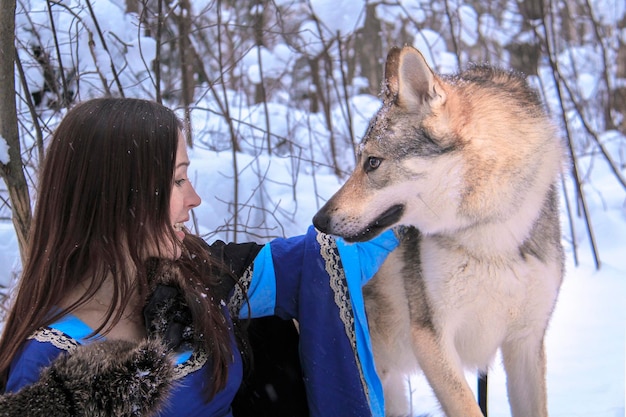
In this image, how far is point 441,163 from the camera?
6.83 feet

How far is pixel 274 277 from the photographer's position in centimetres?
222

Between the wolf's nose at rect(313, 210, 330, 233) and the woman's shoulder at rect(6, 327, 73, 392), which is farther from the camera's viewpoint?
the wolf's nose at rect(313, 210, 330, 233)

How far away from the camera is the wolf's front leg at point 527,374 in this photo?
2.38 meters

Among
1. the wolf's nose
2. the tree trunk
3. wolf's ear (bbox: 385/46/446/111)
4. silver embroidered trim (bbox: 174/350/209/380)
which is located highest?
the tree trunk

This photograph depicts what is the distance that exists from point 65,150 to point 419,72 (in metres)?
1.16

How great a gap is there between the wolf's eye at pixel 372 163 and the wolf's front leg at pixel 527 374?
923 millimetres

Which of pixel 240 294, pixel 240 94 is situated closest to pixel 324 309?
pixel 240 294

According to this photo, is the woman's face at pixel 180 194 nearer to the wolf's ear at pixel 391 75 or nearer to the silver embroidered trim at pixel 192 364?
the silver embroidered trim at pixel 192 364

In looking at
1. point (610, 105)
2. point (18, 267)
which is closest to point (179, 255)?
point (18, 267)

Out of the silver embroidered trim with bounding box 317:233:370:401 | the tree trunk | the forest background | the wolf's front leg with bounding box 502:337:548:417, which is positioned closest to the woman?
the silver embroidered trim with bounding box 317:233:370:401

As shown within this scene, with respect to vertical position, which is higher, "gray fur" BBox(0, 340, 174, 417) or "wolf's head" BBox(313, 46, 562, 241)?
"wolf's head" BBox(313, 46, 562, 241)

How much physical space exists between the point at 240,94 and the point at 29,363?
4.21 metres

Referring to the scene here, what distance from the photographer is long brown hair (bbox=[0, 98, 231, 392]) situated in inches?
65.2

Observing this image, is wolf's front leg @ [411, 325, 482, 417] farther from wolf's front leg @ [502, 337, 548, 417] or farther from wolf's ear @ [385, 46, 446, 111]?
wolf's ear @ [385, 46, 446, 111]
